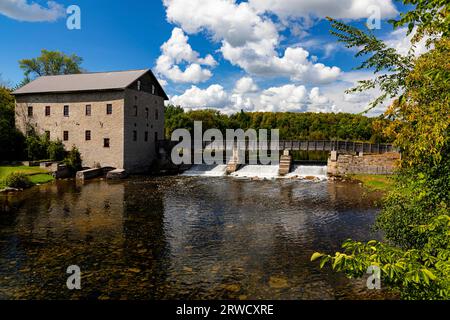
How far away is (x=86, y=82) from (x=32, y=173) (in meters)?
15.4

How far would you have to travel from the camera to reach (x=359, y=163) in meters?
40.7

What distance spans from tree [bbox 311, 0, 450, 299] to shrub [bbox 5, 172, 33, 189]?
30.3 meters

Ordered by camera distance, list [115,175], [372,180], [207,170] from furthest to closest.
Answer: [207,170], [115,175], [372,180]

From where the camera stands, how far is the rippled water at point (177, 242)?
10.6m

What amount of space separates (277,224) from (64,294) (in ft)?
38.9

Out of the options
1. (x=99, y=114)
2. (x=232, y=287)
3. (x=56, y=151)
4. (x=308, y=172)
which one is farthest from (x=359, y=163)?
(x=56, y=151)

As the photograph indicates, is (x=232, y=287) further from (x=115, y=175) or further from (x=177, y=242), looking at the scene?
(x=115, y=175)

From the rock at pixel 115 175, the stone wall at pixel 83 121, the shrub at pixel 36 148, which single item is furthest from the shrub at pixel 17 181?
the shrub at pixel 36 148

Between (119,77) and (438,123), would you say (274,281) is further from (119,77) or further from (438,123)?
(119,77)

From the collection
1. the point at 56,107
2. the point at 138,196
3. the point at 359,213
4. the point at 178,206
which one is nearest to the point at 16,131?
the point at 56,107

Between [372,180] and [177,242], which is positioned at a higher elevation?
[372,180]

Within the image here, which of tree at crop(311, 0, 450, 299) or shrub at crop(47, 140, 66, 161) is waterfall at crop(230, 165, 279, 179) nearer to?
A: shrub at crop(47, 140, 66, 161)

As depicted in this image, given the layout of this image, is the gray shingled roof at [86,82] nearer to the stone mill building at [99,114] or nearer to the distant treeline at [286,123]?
the stone mill building at [99,114]
